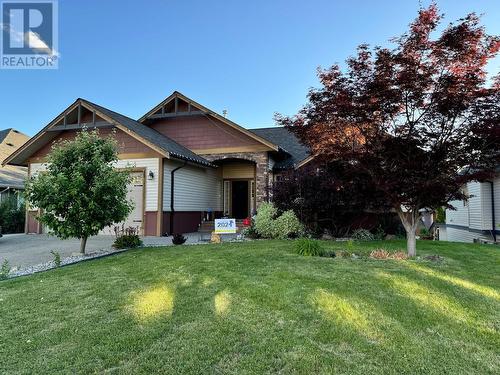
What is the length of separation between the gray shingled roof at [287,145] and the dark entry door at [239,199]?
277 cm

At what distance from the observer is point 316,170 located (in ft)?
38.8

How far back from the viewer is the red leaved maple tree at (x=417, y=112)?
21.7 ft

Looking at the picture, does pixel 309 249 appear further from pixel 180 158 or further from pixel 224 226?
pixel 180 158

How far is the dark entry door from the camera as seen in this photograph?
18531 mm

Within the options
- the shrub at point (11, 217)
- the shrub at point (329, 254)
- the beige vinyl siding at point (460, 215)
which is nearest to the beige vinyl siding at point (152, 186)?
the shrub at point (329, 254)

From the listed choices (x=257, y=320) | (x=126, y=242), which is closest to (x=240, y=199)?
(x=126, y=242)

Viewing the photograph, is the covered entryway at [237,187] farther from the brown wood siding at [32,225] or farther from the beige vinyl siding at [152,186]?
the brown wood siding at [32,225]

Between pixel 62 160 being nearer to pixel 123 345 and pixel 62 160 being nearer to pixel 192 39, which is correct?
pixel 123 345

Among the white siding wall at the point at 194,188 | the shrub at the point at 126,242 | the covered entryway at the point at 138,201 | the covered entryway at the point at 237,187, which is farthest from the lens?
the covered entryway at the point at 237,187

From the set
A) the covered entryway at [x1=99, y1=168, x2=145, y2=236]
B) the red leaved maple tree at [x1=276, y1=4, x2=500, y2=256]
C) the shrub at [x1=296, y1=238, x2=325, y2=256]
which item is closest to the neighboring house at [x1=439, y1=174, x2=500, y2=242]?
the red leaved maple tree at [x1=276, y1=4, x2=500, y2=256]

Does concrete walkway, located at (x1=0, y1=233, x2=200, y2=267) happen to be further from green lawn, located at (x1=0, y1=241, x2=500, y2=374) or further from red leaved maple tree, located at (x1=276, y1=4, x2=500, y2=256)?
red leaved maple tree, located at (x1=276, y1=4, x2=500, y2=256)

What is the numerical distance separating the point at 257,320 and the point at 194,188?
494 inches

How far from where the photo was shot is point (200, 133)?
1688cm

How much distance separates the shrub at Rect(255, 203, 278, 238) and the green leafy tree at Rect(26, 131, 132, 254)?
16.1 feet
